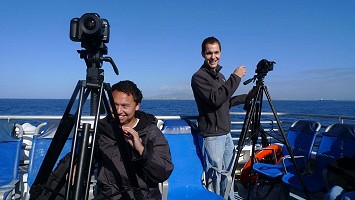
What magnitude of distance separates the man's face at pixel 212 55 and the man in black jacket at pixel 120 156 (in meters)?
1.13

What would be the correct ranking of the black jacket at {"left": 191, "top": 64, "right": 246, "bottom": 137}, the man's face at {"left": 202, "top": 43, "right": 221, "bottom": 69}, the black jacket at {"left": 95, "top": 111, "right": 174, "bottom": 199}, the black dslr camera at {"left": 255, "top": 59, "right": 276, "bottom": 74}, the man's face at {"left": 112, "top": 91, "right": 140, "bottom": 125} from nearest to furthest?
the black jacket at {"left": 95, "top": 111, "right": 174, "bottom": 199} < the man's face at {"left": 112, "top": 91, "right": 140, "bottom": 125} < the black jacket at {"left": 191, "top": 64, "right": 246, "bottom": 137} < the man's face at {"left": 202, "top": 43, "right": 221, "bottom": 69} < the black dslr camera at {"left": 255, "top": 59, "right": 276, "bottom": 74}

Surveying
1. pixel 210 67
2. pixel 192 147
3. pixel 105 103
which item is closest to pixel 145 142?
pixel 105 103

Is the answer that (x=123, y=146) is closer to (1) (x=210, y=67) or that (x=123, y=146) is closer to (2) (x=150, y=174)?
(2) (x=150, y=174)

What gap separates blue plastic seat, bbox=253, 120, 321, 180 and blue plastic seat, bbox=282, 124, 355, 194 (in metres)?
0.19

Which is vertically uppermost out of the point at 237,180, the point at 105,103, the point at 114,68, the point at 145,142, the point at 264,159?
the point at 114,68

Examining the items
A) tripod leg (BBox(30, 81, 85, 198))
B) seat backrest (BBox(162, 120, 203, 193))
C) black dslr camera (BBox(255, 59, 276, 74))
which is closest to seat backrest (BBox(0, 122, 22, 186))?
tripod leg (BBox(30, 81, 85, 198))

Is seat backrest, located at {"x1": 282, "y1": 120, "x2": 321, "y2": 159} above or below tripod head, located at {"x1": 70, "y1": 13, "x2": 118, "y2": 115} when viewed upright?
below

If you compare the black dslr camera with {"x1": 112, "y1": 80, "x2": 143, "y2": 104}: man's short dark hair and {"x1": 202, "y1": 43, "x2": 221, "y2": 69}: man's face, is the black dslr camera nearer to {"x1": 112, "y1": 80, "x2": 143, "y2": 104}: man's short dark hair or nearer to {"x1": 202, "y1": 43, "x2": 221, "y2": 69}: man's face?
{"x1": 202, "y1": 43, "x2": 221, "y2": 69}: man's face

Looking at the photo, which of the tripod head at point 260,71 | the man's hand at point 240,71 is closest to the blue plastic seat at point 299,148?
the tripod head at point 260,71

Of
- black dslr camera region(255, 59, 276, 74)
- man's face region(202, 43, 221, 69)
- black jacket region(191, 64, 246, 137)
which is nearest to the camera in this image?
black jacket region(191, 64, 246, 137)

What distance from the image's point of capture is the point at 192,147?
12.4 feet

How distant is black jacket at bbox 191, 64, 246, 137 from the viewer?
9.65 feet

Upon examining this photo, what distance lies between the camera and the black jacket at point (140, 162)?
211cm

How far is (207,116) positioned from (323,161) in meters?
1.77
